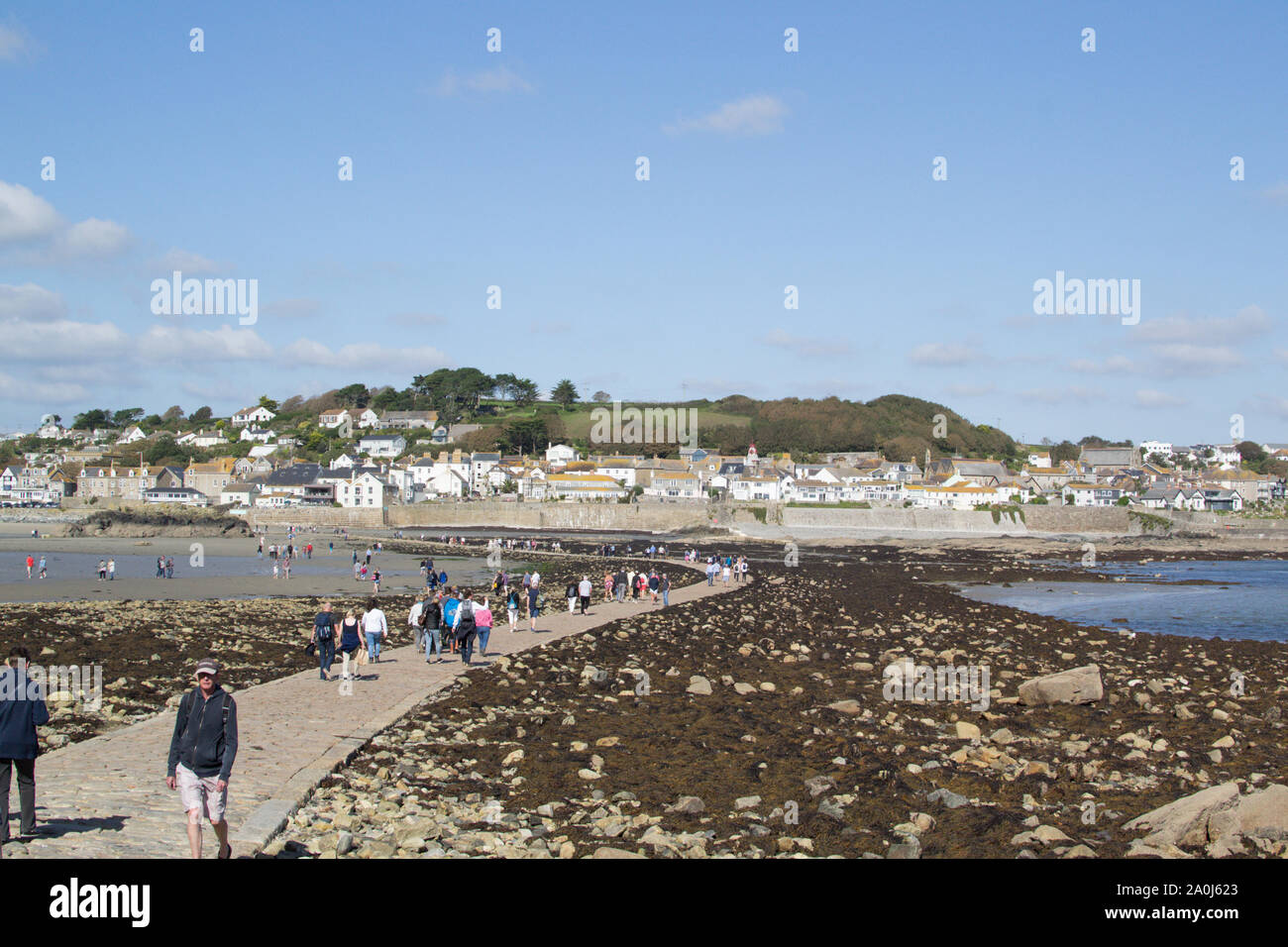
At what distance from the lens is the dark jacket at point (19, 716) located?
7012 millimetres

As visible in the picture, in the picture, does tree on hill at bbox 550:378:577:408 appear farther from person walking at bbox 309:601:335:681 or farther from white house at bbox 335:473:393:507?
person walking at bbox 309:601:335:681

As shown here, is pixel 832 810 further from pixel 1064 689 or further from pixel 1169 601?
pixel 1169 601

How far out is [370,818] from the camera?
8070 millimetres

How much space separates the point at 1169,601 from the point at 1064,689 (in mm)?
25331

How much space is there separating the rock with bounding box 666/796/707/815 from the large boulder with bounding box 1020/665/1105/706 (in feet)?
24.3

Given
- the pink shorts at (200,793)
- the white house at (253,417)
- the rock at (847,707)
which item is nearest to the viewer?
the pink shorts at (200,793)

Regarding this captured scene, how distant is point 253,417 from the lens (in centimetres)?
18650

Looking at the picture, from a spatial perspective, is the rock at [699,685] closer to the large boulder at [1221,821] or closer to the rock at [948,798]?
the rock at [948,798]

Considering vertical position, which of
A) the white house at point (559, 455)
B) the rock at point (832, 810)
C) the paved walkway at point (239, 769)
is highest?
the white house at point (559, 455)

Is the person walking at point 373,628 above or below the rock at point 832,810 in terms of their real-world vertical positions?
above

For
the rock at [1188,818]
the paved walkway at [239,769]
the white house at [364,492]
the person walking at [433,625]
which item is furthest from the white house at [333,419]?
the rock at [1188,818]

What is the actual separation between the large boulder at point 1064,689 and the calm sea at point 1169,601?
13434 mm
